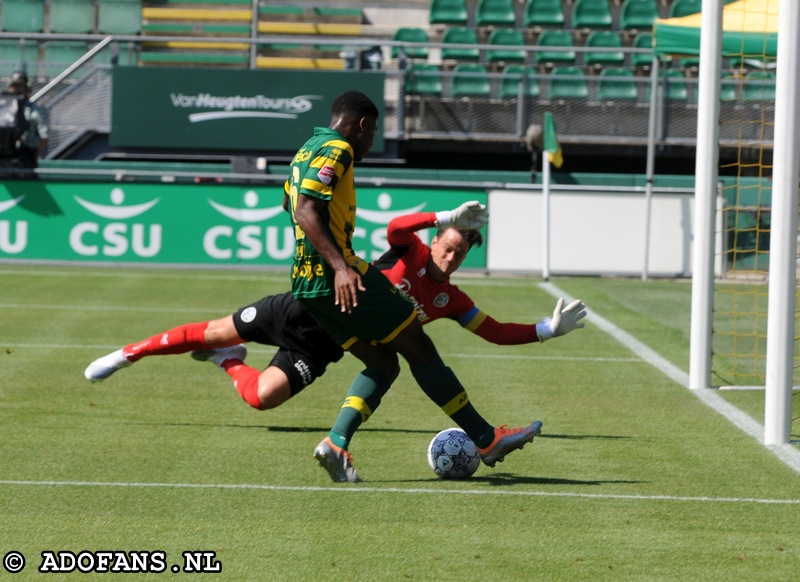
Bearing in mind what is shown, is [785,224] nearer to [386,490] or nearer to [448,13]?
[386,490]


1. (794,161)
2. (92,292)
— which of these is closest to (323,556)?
(794,161)

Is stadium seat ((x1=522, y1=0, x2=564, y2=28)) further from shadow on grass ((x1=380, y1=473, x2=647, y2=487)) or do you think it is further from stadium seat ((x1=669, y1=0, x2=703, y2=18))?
shadow on grass ((x1=380, y1=473, x2=647, y2=487))

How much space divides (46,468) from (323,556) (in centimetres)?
204

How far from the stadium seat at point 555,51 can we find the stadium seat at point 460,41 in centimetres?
116

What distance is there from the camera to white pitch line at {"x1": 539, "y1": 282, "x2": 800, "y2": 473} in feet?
22.9

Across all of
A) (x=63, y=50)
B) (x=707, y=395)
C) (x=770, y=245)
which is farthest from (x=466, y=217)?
(x=63, y=50)

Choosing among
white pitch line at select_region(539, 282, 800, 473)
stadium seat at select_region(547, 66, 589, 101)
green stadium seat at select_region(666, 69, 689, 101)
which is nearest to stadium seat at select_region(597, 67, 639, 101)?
stadium seat at select_region(547, 66, 589, 101)

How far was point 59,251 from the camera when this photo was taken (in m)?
19.1

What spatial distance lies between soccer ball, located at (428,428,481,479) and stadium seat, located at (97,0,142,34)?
20.0 meters

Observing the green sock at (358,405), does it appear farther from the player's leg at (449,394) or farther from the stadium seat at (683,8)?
the stadium seat at (683,8)

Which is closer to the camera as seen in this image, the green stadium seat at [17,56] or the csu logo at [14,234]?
the csu logo at [14,234]

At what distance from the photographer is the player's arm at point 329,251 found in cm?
580

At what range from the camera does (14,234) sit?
1903 centimetres

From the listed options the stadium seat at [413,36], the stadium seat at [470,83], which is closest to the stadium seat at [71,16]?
the stadium seat at [413,36]
